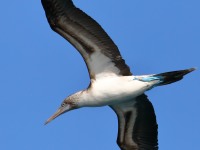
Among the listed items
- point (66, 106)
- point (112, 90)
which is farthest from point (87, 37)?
point (66, 106)

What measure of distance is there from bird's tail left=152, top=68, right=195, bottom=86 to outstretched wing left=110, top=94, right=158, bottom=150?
3.87 ft

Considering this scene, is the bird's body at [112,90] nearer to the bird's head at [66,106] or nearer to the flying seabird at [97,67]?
the flying seabird at [97,67]

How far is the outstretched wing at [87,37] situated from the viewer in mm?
18828

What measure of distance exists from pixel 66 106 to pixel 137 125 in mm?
2476

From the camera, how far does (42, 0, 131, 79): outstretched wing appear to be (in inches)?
741

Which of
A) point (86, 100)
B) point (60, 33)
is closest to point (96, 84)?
point (86, 100)

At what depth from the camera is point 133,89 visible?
19234mm

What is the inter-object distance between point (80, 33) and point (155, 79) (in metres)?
2.43

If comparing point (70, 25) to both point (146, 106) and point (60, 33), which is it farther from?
point (146, 106)

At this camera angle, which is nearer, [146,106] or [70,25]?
[70,25]

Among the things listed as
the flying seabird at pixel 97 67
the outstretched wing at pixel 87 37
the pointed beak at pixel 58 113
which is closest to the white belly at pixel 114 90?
the flying seabird at pixel 97 67

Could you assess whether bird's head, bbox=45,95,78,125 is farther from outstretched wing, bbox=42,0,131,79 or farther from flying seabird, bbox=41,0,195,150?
outstretched wing, bbox=42,0,131,79

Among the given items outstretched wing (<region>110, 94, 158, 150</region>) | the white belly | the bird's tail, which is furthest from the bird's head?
the bird's tail

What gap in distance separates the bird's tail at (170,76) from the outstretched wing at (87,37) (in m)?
0.92
